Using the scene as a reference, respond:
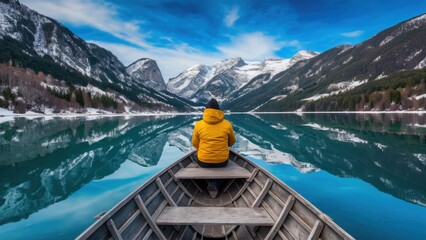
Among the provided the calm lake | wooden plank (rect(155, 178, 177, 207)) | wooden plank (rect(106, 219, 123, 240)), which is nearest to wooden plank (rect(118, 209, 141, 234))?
wooden plank (rect(106, 219, 123, 240))

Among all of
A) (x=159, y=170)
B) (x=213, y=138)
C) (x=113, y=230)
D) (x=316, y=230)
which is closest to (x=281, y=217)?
(x=316, y=230)

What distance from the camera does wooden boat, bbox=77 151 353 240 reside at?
19.8 ft

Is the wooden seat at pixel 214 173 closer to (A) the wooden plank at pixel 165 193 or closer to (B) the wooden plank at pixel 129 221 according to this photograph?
(A) the wooden plank at pixel 165 193

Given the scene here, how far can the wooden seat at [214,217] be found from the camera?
7.16 meters

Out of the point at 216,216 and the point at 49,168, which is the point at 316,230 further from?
the point at 49,168

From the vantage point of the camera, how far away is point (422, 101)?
4761 inches

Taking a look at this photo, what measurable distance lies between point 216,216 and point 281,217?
67.2 inches

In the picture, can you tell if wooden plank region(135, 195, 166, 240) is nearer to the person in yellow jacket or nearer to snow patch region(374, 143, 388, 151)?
the person in yellow jacket

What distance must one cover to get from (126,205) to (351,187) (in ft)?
45.5

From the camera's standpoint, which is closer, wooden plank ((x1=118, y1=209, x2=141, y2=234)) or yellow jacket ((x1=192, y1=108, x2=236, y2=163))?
wooden plank ((x1=118, y1=209, x2=141, y2=234))

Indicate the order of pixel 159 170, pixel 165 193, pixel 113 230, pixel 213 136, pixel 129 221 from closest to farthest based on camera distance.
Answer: pixel 113 230 < pixel 129 221 < pixel 165 193 < pixel 213 136 < pixel 159 170

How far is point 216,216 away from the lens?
7.47 metres

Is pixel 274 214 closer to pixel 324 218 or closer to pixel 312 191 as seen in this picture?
pixel 324 218

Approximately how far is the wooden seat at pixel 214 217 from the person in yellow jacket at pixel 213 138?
12.4ft
